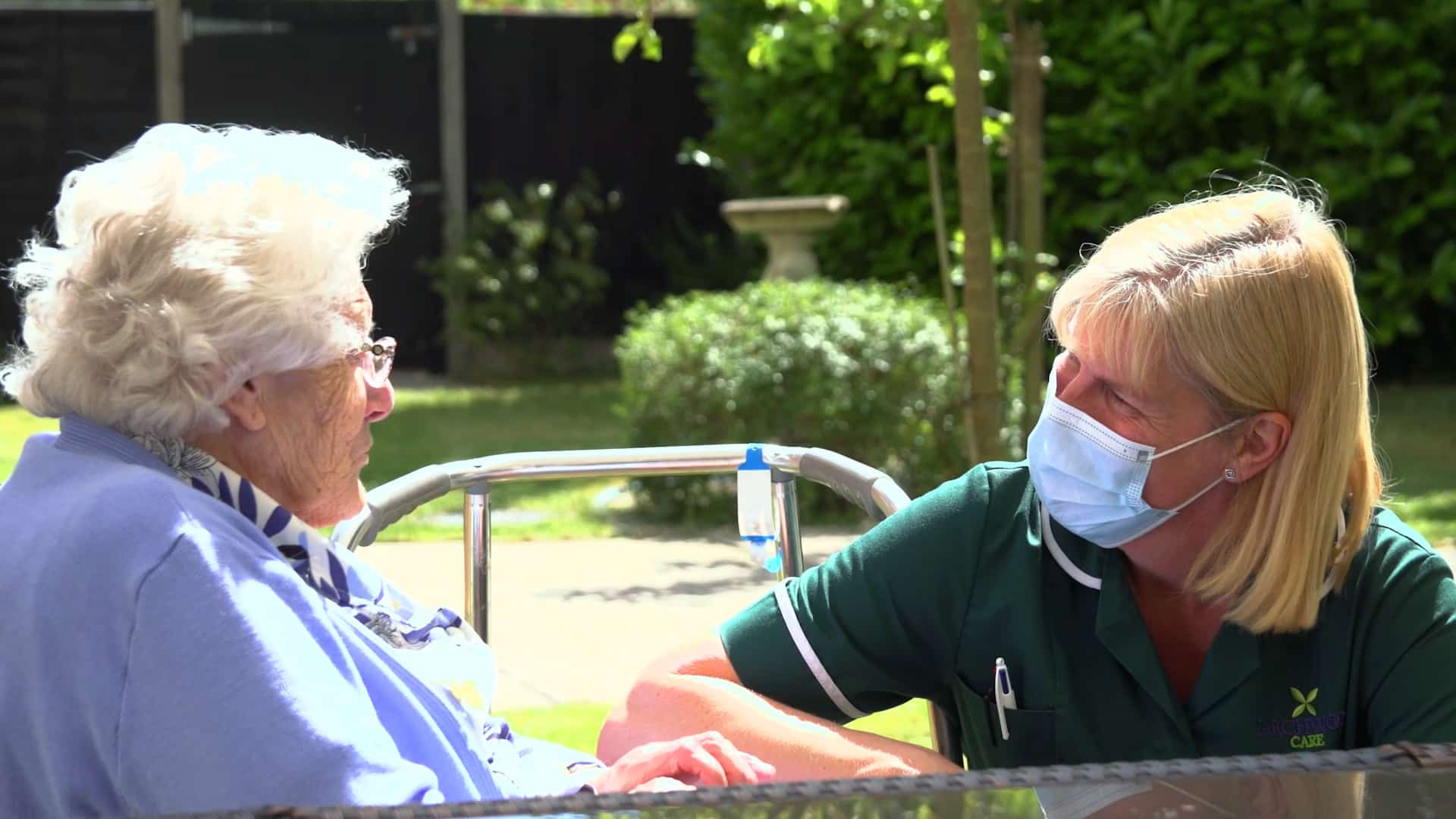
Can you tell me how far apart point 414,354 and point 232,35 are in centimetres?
269

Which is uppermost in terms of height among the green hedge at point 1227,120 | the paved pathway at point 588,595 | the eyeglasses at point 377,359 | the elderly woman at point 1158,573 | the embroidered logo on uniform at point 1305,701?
the green hedge at point 1227,120

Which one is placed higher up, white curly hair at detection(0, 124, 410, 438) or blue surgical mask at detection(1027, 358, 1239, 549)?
white curly hair at detection(0, 124, 410, 438)

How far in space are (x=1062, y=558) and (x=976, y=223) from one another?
2946 millimetres

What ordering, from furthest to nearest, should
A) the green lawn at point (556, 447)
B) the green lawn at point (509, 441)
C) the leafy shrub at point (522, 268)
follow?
the leafy shrub at point (522, 268), the green lawn at point (509, 441), the green lawn at point (556, 447)

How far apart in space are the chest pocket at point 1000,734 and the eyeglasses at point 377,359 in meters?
0.82

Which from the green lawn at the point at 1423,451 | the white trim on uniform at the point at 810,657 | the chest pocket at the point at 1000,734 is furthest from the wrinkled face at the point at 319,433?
the green lawn at the point at 1423,451

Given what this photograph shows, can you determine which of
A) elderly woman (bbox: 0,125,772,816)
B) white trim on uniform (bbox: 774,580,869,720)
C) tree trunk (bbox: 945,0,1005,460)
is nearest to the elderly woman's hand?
elderly woman (bbox: 0,125,772,816)

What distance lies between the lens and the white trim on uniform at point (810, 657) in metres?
2.15

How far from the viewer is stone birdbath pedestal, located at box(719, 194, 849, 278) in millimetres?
9000

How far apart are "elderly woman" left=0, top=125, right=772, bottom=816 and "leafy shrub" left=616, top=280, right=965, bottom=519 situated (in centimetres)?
A: 501

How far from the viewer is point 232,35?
40.8 feet

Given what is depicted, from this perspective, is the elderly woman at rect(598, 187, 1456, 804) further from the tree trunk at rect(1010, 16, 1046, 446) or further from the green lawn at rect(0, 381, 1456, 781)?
the tree trunk at rect(1010, 16, 1046, 446)

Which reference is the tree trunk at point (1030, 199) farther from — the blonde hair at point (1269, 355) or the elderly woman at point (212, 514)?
the elderly woman at point (212, 514)

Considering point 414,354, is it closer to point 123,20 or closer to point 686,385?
point 123,20
